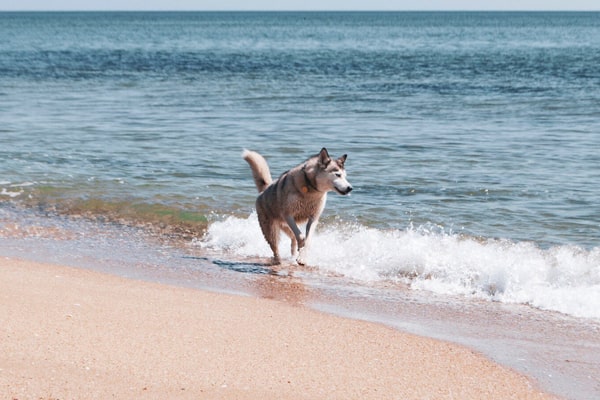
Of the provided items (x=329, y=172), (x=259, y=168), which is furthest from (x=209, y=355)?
(x=259, y=168)

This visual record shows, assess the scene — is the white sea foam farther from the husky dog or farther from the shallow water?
the husky dog

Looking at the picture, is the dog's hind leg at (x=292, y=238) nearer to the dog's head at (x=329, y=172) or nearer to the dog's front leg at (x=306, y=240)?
the dog's front leg at (x=306, y=240)

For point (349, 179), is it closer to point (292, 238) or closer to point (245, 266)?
point (292, 238)

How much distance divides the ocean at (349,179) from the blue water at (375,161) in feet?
0.14

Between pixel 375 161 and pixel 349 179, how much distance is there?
170 centimetres

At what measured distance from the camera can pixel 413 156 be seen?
17016 millimetres

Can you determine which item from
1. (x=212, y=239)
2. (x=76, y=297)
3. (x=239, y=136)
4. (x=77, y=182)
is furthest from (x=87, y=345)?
(x=239, y=136)

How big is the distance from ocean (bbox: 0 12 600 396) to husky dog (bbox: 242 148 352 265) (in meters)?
0.35

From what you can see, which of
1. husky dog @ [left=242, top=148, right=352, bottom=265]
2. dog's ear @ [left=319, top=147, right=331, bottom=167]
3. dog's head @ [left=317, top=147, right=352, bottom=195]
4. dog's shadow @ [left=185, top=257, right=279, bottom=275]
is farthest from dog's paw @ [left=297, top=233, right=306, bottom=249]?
dog's ear @ [left=319, top=147, right=331, bottom=167]

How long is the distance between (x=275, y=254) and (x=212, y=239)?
1349 mm

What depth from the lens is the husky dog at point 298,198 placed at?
9641mm

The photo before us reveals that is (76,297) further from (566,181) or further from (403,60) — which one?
(403,60)

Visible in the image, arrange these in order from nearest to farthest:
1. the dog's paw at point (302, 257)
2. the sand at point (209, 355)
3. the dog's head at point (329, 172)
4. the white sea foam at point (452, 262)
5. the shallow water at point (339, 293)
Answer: the sand at point (209, 355), the shallow water at point (339, 293), the white sea foam at point (452, 262), the dog's head at point (329, 172), the dog's paw at point (302, 257)

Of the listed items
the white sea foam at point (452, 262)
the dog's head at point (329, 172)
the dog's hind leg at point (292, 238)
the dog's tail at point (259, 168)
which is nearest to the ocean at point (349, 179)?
the white sea foam at point (452, 262)
